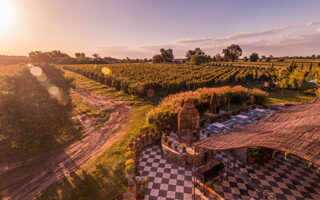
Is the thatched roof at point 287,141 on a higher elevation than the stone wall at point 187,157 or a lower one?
higher

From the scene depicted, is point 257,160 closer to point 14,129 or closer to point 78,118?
point 14,129

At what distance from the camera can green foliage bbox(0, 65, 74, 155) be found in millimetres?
10977

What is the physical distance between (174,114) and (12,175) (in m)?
13.0

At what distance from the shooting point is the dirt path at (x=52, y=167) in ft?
31.5

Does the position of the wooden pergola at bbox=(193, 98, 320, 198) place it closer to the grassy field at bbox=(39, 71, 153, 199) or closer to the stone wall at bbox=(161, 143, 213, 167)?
the stone wall at bbox=(161, 143, 213, 167)

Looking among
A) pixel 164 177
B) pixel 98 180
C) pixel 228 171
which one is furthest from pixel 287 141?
pixel 98 180

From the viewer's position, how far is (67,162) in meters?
12.1

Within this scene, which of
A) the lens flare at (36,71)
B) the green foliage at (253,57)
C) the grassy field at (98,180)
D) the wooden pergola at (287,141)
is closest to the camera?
the wooden pergola at (287,141)

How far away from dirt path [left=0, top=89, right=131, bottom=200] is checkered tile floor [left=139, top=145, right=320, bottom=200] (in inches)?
214

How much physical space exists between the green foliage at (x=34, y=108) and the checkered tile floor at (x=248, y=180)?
8.86m

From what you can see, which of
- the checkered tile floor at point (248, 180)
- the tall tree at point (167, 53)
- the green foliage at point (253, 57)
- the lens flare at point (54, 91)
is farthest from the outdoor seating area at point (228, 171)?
the tall tree at point (167, 53)

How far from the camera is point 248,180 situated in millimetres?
8109

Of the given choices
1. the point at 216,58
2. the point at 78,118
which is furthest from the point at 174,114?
the point at 216,58

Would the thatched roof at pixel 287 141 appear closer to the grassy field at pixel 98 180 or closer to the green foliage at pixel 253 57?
the grassy field at pixel 98 180
